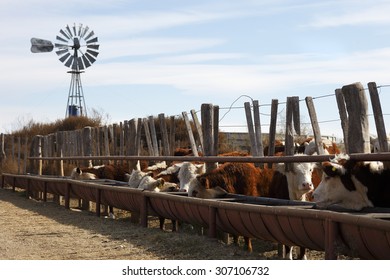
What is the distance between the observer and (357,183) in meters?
7.92

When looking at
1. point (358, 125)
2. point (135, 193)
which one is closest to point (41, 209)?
point (135, 193)

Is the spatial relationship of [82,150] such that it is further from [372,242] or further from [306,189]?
[372,242]

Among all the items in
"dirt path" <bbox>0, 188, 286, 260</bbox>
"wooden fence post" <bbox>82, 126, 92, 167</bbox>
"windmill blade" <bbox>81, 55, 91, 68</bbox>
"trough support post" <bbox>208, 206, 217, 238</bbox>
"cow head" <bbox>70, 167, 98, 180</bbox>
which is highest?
"windmill blade" <bbox>81, 55, 91, 68</bbox>

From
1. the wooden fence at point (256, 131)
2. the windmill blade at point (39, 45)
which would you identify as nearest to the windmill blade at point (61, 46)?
the windmill blade at point (39, 45)

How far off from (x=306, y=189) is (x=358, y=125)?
2.49 metres

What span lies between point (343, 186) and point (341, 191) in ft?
0.20

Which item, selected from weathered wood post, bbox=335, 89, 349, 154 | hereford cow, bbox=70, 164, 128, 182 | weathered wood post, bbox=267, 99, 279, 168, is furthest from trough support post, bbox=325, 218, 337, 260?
hereford cow, bbox=70, 164, 128, 182

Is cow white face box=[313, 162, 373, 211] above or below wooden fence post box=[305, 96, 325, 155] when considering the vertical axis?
below

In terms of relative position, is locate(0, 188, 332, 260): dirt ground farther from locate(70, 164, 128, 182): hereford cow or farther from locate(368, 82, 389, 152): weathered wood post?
locate(70, 164, 128, 182): hereford cow

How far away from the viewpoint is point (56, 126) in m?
39.5

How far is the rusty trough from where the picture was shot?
22.0ft

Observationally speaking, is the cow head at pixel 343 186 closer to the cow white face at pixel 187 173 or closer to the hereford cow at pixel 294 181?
the hereford cow at pixel 294 181

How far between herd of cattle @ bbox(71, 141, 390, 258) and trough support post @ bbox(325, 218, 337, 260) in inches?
35.8

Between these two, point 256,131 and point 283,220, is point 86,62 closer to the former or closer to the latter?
point 256,131
